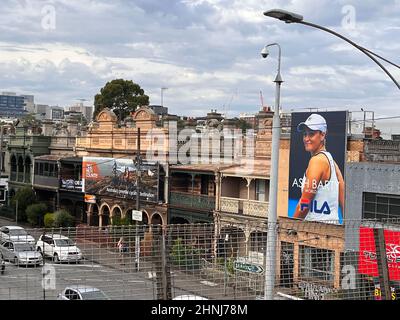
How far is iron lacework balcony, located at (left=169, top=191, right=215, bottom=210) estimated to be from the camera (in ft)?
111

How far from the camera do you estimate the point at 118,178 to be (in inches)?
1597

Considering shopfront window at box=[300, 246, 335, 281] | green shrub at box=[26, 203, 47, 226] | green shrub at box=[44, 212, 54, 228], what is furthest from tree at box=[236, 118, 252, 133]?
green shrub at box=[26, 203, 47, 226]

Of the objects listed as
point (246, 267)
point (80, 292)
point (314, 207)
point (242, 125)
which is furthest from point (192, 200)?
point (246, 267)

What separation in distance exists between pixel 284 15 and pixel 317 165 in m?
15.5

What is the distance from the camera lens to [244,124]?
39250mm

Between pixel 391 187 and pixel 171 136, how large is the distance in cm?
1657

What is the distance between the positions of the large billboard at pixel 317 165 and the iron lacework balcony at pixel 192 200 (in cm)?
655

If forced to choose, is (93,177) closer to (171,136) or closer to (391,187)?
(171,136)

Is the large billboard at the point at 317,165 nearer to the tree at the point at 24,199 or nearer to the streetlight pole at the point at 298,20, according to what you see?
the streetlight pole at the point at 298,20

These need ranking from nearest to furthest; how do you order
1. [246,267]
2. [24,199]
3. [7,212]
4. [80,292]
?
[246,267], [80,292], [24,199], [7,212]

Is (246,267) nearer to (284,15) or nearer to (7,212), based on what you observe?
(284,15)

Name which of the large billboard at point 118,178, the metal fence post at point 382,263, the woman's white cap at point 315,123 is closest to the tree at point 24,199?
the large billboard at point 118,178

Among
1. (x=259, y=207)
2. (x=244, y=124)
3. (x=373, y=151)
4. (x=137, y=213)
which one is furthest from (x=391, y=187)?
(x=244, y=124)

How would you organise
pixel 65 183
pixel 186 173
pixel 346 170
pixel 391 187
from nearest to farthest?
1. pixel 391 187
2. pixel 346 170
3. pixel 186 173
4. pixel 65 183
